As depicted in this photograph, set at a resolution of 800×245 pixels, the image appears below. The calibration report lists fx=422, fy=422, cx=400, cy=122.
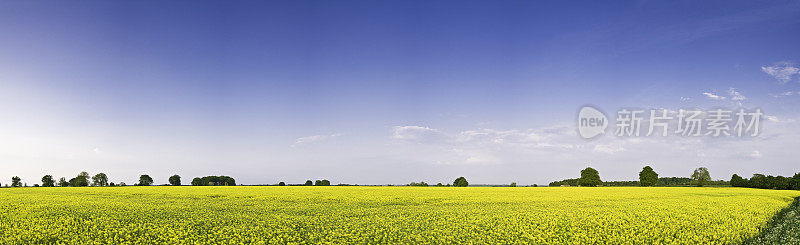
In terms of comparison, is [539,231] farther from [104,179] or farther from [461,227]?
[104,179]

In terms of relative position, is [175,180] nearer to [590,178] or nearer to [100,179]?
[100,179]

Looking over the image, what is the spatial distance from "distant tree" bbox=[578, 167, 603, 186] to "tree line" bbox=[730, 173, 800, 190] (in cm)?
3240

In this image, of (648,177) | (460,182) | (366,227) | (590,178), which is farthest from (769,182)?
(366,227)

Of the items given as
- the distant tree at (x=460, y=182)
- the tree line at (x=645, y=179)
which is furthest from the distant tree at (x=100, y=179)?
the tree line at (x=645, y=179)

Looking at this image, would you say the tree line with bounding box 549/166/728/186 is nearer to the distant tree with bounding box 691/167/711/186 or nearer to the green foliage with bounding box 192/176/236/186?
the distant tree with bounding box 691/167/711/186

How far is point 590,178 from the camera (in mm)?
105812

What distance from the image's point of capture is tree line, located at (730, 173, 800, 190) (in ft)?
282

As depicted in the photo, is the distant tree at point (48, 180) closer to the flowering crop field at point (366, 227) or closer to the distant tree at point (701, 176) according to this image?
the flowering crop field at point (366, 227)

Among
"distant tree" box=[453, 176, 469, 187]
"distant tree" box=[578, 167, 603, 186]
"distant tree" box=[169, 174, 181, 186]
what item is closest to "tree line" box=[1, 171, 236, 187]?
"distant tree" box=[169, 174, 181, 186]

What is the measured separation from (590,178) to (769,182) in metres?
36.7

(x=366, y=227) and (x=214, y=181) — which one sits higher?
(x=366, y=227)

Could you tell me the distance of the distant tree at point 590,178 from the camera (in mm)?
105562

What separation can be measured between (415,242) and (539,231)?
224 inches

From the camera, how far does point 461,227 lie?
65.9 ft
